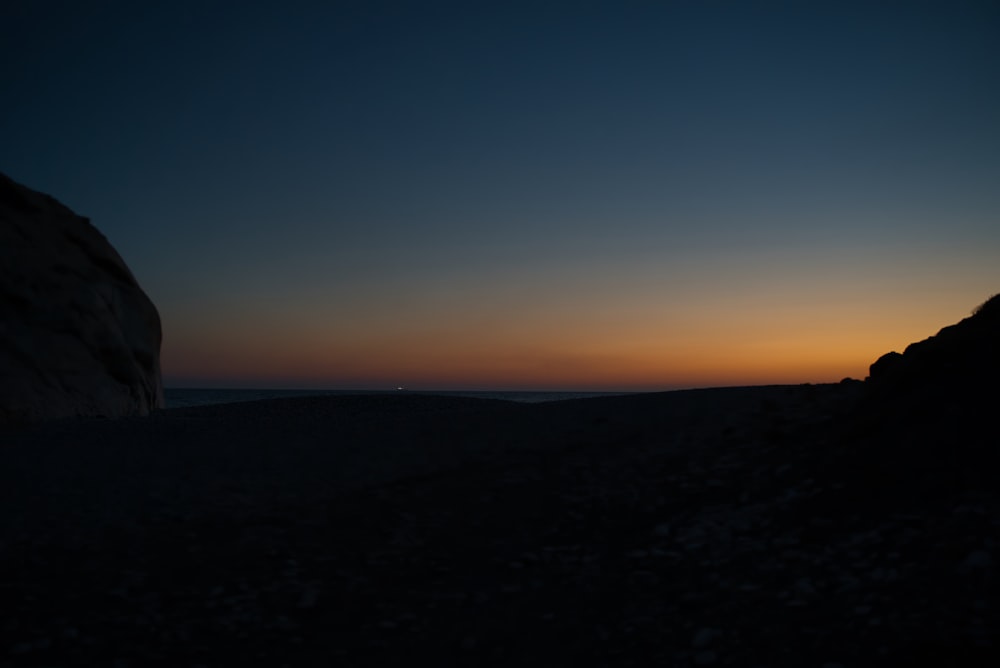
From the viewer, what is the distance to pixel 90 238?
1736cm

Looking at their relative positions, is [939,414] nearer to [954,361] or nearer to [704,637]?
[954,361]

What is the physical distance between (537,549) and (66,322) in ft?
42.7

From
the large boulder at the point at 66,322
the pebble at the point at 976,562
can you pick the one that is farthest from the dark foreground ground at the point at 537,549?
the large boulder at the point at 66,322

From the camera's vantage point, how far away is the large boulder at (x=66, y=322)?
13.3 metres

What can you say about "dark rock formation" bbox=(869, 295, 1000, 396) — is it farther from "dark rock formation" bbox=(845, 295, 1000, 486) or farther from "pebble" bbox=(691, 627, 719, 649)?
"pebble" bbox=(691, 627, 719, 649)

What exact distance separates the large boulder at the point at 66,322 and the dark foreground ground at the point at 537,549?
5.03 metres

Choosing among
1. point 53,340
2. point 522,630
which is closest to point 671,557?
point 522,630

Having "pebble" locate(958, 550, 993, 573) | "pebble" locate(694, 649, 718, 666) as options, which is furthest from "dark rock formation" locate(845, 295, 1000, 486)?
"pebble" locate(694, 649, 718, 666)

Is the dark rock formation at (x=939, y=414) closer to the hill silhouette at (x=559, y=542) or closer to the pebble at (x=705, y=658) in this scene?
the hill silhouette at (x=559, y=542)

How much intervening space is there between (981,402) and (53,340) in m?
15.2

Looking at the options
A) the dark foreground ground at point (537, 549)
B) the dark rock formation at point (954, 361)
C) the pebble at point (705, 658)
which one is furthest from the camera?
the dark rock formation at point (954, 361)

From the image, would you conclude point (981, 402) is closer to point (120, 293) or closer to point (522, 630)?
point (522, 630)

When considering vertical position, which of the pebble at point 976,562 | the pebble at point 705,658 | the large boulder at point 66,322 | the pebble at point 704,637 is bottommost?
the pebble at point 705,658

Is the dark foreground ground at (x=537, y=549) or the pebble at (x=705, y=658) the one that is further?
the dark foreground ground at (x=537, y=549)
